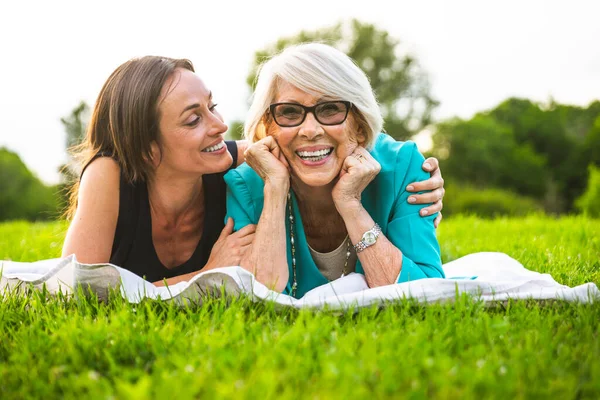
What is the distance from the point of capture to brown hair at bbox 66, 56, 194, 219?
403 centimetres

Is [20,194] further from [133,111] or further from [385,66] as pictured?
[133,111]

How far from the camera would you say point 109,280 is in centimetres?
355

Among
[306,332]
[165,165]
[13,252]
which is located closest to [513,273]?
[306,332]

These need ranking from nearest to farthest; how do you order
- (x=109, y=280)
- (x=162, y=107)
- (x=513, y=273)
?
1. (x=109, y=280)
2. (x=162, y=107)
3. (x=513, y=273)

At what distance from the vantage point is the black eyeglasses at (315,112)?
3699 millimetres

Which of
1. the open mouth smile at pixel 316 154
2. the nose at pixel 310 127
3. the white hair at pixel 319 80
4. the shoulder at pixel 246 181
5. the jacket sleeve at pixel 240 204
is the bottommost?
the jacket sleeve at pixel 240 204

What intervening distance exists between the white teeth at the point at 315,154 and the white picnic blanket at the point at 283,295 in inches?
32.0

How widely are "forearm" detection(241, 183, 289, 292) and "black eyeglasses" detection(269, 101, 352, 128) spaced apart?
454 mm

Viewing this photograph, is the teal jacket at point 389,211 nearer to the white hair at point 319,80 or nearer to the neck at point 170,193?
the white hair at point 319,80

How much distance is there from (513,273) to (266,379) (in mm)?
2947

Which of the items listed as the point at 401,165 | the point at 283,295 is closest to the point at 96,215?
the point at 283,295

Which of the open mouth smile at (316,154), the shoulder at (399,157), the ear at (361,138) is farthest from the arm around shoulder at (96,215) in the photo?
the shoulder at (399,157)

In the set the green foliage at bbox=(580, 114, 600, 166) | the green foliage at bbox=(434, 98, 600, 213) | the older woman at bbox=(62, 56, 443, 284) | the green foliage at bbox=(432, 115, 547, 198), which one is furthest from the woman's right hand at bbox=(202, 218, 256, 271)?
the green foliage at bbox=(580, 114, 600, 166)

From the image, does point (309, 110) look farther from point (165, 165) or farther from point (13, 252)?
point (13, 252)
